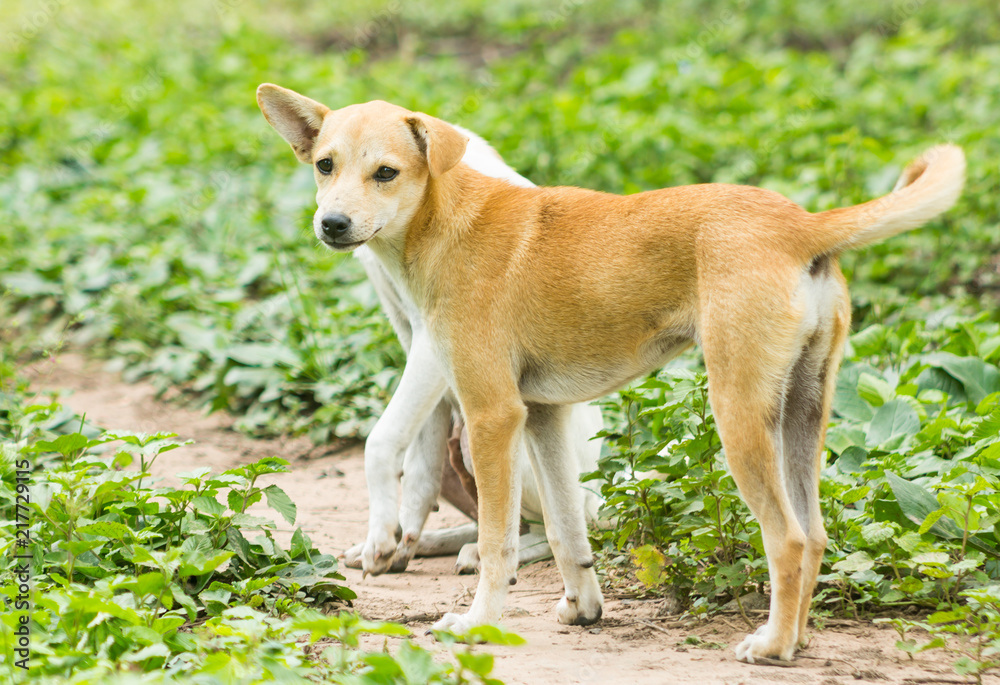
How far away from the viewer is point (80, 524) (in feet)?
12.3

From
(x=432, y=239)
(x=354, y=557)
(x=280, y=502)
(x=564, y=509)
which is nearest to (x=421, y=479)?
(x=354, y=557)

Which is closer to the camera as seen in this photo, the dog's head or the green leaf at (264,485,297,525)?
the dog's head

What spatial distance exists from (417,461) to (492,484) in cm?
130

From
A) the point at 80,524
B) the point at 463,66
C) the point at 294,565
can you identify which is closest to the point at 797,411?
the point at 294,565

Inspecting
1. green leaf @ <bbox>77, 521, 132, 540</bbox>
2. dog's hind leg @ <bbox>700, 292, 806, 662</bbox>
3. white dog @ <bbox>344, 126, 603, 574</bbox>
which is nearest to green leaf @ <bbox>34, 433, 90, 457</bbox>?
green leaf @ <bbox>77, 521, 132, 540</bbox>

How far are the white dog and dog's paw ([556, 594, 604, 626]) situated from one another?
0.50 meters

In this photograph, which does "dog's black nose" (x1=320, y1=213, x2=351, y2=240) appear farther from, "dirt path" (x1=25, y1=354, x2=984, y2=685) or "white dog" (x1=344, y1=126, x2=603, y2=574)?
"dirt path" (x1=25, y1=354, x2=984, y2=685)

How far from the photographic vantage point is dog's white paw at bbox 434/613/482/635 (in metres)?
3.54

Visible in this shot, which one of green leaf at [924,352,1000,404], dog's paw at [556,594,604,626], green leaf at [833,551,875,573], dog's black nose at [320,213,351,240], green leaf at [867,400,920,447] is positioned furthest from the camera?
green leaf at [924,352,1000,404]

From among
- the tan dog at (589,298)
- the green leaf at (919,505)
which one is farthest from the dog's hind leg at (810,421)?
the green leaf at (919,505)

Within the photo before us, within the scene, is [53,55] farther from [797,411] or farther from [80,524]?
[797,411]

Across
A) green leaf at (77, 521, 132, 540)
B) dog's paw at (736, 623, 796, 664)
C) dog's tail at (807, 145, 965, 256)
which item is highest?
dog's tail at (807, 145, 965, 256)

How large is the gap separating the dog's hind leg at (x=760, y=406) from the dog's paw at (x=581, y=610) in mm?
866

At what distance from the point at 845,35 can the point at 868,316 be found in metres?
8.38
